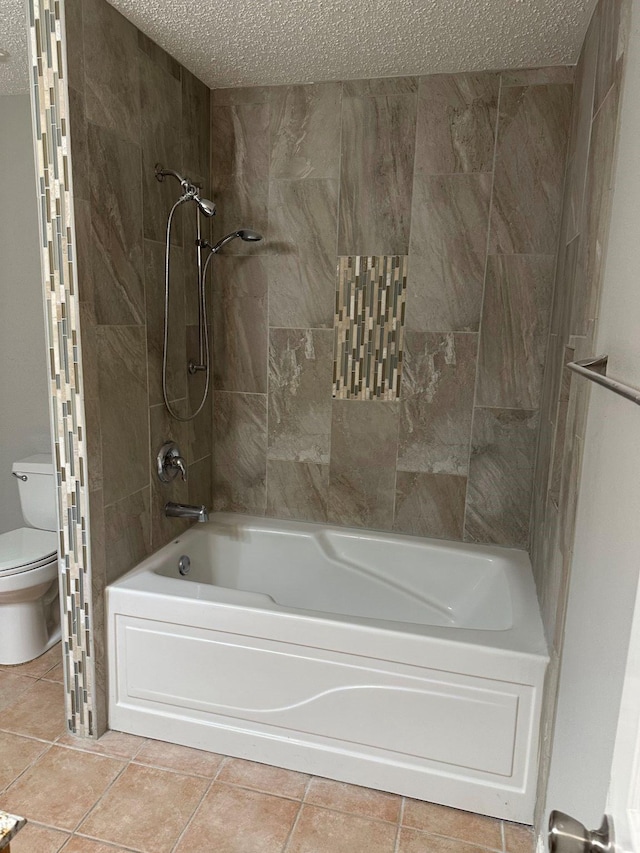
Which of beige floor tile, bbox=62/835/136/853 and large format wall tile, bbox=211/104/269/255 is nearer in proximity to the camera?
beige floor tile, bbox=62/835/136/853

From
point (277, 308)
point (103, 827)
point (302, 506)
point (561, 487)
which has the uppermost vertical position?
point (277, 308)

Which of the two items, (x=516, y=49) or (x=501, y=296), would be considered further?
(x=501, y=296)

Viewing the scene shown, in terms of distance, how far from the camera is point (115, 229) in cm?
209

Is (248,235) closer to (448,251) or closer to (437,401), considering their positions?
(448,251)

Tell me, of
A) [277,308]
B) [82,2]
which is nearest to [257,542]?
[277,308]

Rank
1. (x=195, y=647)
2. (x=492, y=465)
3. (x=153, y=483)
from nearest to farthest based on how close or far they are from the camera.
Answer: (x=195, y=647) < (x=153, y=483) < (x=492, y=465)

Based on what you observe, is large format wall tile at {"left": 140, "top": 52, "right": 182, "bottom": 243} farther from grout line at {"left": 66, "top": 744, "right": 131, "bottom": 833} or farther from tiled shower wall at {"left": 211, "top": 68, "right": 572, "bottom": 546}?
grout line at {"left": 66, "top": 744, "right": 131, "bottom": 833}

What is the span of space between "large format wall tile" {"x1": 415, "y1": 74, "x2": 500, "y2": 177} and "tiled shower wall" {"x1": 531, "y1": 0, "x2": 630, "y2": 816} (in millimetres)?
328

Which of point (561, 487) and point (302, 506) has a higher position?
point (561, 487)

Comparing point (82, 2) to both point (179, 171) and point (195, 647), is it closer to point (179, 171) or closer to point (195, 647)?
point (179, 171)

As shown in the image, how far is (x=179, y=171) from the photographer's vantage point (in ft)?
8.21

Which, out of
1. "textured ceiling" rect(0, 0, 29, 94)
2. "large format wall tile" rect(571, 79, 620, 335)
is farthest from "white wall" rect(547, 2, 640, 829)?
"textured ceiling" rect(0, 0, 29, 94)

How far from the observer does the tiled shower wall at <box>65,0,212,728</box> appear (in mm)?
1946

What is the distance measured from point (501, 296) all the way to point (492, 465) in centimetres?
72
